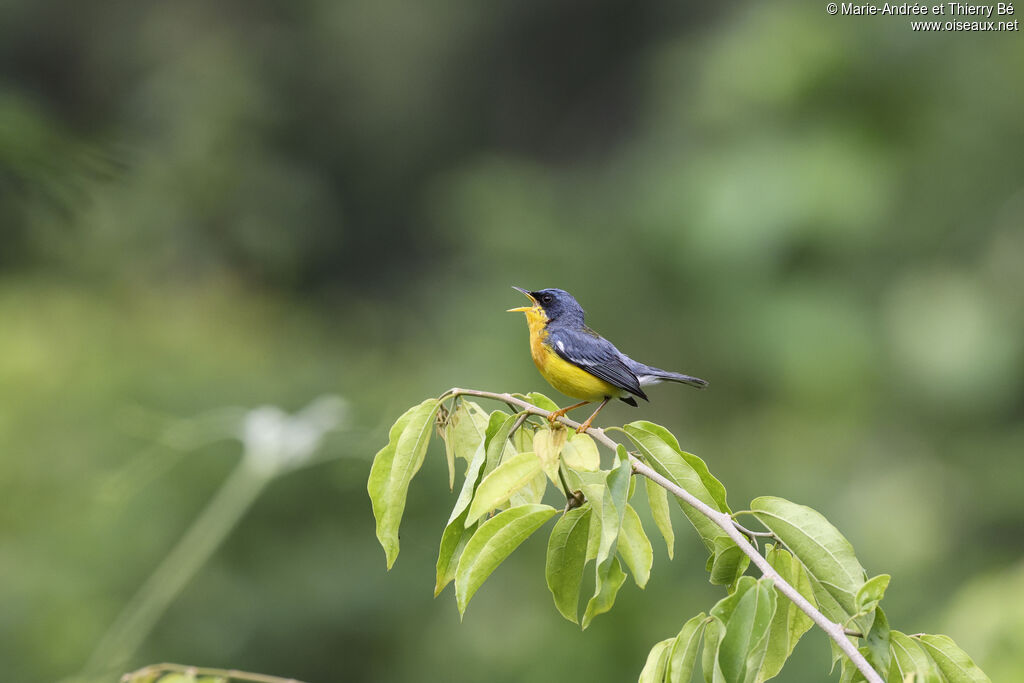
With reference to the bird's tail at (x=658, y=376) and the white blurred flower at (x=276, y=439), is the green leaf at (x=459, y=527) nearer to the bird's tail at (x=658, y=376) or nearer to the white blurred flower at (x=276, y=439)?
the white blurred flower at (x=276, y=439)

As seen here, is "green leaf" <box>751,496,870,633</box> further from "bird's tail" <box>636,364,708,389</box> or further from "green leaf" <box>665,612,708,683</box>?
"bird's tail" <box>636,364,708,389</box>

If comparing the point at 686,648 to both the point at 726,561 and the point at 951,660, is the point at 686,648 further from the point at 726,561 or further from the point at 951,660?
the point at 951,660

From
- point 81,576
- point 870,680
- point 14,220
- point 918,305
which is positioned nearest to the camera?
point 870,680

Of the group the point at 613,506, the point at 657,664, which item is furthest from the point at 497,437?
the point at 657,664

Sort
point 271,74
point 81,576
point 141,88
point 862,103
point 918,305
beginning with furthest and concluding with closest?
point 271,74 < point 141,88 < point 862,103 < point 918,305 < point 81,576

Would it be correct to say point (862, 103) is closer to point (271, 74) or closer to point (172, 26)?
A: point (271, 74)

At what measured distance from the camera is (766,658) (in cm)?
153

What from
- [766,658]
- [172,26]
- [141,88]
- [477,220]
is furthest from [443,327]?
[766,658]

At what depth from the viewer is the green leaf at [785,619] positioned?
1.51 meters

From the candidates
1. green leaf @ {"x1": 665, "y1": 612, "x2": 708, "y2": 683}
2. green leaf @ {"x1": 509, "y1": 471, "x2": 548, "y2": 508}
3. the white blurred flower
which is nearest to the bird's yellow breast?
the white blurred flower

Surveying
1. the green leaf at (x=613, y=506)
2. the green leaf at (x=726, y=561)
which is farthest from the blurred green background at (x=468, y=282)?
the green leaf at (x=726, y=561)

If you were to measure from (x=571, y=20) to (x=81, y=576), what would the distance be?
38.2 feet

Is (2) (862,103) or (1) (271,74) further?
(1) (271,74)

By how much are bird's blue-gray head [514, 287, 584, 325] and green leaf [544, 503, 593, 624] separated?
4.80 ft
